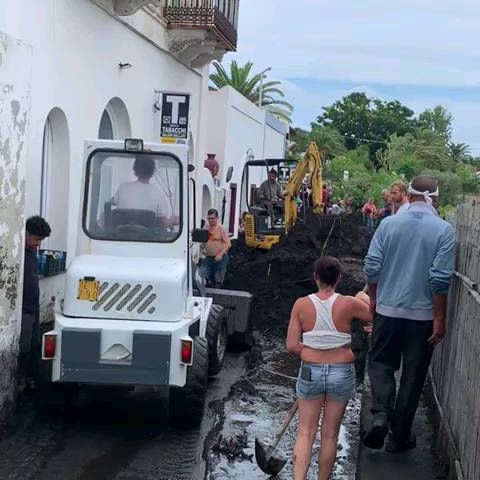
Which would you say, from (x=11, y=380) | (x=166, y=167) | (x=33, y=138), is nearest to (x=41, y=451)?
(x=11, y=380)

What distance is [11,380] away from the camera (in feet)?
26.4

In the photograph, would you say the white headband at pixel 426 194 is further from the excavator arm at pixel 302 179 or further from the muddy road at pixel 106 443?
the excavator arm at pixel 302 179

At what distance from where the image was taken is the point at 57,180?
11.7 metres

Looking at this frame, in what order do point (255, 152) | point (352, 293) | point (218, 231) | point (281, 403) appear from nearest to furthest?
point (281, 403)
point (218, 231)
point (352, 293)
point (255, 152)

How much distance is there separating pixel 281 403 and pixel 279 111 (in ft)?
158

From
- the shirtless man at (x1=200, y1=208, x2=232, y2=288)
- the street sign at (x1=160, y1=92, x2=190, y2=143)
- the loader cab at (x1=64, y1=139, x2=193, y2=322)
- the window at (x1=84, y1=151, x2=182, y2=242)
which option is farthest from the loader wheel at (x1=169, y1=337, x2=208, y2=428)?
the street sign at (x1=160, y1=92, x2=190, y2=143)

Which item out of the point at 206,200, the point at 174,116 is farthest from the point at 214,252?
the point at 206,200

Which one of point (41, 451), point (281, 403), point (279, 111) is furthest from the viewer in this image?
point (279, 111)

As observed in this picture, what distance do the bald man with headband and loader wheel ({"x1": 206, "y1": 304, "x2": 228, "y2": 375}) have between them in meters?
3.67

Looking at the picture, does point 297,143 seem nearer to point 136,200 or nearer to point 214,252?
point 214,252

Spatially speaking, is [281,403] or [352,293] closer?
[281,403]

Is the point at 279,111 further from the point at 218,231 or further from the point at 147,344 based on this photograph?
the point at 147,344

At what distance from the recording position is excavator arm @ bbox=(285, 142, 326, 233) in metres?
22.7

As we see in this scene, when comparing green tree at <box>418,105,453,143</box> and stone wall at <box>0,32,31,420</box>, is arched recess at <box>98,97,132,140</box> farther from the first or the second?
green tree at <box>418,105,453,143</box>
